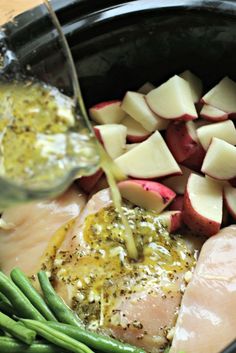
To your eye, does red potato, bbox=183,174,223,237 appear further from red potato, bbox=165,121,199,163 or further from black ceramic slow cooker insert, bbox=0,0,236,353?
black ceramic slow cooker insert, bbox=0,0,236,353

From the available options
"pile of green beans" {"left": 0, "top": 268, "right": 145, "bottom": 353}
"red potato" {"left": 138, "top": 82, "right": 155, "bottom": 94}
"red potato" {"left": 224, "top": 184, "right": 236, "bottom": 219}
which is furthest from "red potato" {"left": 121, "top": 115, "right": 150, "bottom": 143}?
"pile of green beans" {"left": 0, "top": 268, "right": 145, "bottom": 353}

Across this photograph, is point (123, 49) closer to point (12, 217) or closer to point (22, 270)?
point (12, 217)

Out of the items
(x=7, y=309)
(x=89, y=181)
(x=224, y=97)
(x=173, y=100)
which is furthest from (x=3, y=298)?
(x=224, y=97)

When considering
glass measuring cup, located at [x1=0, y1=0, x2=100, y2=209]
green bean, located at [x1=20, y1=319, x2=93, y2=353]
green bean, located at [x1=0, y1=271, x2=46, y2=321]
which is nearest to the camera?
glass measuring cup, located at [x1=0, y1=0, x2=100, y2=209]

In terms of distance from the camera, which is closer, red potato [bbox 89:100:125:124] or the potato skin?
the potato skin

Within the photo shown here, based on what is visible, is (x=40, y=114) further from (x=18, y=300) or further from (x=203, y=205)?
(x=203, y=205)

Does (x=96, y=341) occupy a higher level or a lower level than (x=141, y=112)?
lower

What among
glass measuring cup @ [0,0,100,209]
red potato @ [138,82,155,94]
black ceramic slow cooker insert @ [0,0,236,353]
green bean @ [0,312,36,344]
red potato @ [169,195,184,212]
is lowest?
red potato @ [169,195,184,212]

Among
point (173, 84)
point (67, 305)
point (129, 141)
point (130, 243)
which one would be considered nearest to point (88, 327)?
point (67, 305)
